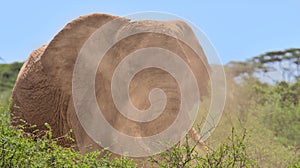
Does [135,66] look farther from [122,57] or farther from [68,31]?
[68,31]

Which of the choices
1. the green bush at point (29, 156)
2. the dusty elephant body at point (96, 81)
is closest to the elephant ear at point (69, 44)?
the dusty elephant body at point (96, 81)

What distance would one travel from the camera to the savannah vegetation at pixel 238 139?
12.6 feet

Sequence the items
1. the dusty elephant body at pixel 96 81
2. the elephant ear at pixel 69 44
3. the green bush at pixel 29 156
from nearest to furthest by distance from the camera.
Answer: the green bush at pixel 29 156, the dusty elephant body at pixel 96 81, the elephant ear at pixel 69 44

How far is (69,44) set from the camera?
18.4 feet

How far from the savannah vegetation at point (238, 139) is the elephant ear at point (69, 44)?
0.65 m

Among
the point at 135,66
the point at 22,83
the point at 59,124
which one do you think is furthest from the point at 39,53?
the point at 135,66

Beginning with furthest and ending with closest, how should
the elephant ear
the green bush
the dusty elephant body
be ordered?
1. the elephant ear
2. the dusty elephant body
3. the green bush

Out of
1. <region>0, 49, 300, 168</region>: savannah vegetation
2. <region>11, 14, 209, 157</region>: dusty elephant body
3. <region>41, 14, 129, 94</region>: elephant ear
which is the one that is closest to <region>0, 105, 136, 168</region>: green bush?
<region>0, 49, 300, 168</region>: savannah vegetation

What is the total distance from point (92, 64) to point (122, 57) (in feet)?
1.23

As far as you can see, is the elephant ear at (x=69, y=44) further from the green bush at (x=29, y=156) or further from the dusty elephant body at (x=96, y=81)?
the green bush at (x=29, y=156)

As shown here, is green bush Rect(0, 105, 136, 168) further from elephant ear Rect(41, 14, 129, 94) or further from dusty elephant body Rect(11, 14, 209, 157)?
elephant ear Rect(41, 14, 129, 94)

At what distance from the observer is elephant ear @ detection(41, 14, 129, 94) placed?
5.57 m

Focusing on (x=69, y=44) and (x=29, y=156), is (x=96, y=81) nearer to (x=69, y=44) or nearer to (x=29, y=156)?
(x=69, y=44)

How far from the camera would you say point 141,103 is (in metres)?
4.91
